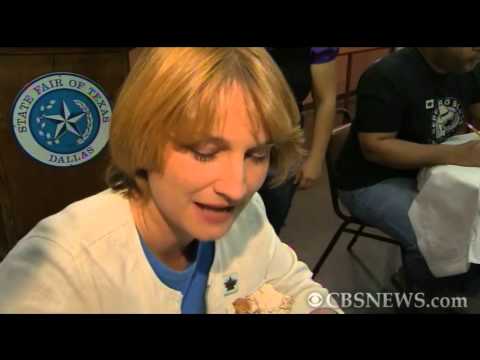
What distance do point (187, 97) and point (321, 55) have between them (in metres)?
0.61

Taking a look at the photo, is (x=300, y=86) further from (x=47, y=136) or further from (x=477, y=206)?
(x=47, y=136)

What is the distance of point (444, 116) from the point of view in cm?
112

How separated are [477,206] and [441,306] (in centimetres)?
23

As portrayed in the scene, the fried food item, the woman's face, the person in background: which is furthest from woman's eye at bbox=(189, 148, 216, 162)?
the person in background

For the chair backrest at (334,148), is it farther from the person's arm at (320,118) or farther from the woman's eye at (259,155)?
the woman's eye at (259,155)

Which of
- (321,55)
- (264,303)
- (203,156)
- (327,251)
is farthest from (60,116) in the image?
(327,251)

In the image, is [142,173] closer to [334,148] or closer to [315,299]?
[315,299]

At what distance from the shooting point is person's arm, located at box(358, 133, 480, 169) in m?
1.01

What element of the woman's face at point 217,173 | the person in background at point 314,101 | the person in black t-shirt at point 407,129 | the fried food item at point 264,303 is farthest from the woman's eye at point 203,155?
the person in black t-shirt at point 407,129

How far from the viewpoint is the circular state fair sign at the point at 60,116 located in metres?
0.69

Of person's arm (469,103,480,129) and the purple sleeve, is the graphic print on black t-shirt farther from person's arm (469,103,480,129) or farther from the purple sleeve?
the purple sleeve
